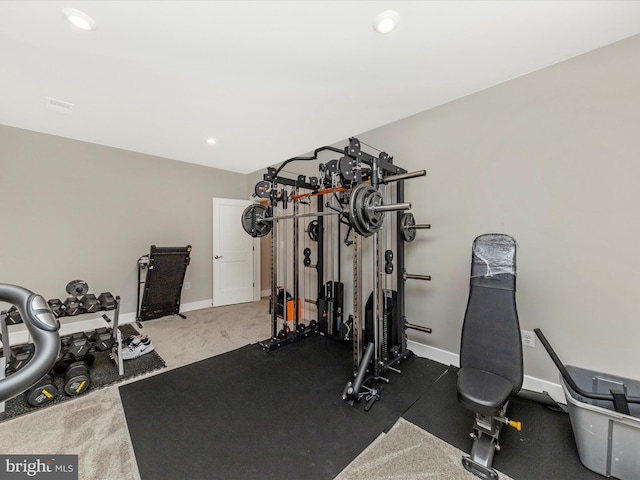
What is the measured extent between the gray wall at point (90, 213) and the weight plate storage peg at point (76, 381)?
1.83 metres

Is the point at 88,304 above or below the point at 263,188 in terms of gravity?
below

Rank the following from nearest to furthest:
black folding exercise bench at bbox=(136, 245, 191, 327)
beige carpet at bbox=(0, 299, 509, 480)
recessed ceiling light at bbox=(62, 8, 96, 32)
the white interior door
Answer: beige carpet at bbox=(0, 299, 509, 480) → recessed ceiling light at bbox=(62, 8, 96, 32) → black folding exercise bench at bbox=(136, 245, 191, 327) → the white interior door

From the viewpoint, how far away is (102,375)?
259 cm

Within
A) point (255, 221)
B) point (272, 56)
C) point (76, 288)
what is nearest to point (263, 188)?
point (255, 221)

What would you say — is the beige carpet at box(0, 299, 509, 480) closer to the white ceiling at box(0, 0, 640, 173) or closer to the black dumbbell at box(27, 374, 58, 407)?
the black dumbbell at box(27, 374, 58, 407)

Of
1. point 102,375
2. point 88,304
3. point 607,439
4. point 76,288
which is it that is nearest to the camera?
point 607,439

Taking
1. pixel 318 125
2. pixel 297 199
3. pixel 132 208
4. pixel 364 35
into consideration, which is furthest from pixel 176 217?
pixel 364 35

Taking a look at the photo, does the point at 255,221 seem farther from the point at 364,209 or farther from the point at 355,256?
the point at 364,209

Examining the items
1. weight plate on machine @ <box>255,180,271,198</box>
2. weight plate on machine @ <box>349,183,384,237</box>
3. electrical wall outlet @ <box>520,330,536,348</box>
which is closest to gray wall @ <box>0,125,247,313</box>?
weight plate on machine @ <box>255,180,271,198</box>

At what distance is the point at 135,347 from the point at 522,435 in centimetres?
353

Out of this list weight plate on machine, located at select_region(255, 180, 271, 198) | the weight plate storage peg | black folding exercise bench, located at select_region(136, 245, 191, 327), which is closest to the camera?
the weight plate storage peg

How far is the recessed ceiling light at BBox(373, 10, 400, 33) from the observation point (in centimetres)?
164

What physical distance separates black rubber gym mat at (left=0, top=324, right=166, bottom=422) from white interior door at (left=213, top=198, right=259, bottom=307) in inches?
79.6

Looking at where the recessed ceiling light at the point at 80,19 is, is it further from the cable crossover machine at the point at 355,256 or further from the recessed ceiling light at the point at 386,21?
the recessed ceiling light at the point at 386,21
